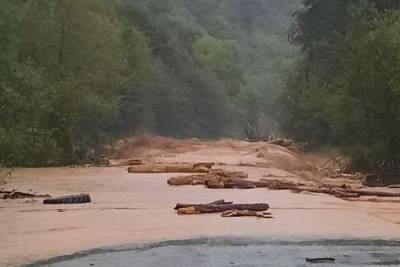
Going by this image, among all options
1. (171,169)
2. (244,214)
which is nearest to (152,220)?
(244,214)

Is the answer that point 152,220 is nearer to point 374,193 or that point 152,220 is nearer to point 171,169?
point 374,193

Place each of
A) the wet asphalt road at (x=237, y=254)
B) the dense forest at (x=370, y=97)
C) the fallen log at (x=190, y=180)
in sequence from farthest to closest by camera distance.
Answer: the dense forest at (x=370, y=97) → the fallen log at (x=190, y=180) → the wet asphalt road at (x=237, y=254)

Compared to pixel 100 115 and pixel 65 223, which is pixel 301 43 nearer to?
pixel 100 115

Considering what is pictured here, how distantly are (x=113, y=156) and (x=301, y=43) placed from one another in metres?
13.5

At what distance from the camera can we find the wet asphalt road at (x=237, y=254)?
12484 mm

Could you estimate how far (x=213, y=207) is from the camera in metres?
18.0

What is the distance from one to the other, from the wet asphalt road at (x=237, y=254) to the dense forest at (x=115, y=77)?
18412 mm

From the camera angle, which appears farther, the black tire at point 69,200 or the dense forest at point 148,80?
the dense forest at point 148,80

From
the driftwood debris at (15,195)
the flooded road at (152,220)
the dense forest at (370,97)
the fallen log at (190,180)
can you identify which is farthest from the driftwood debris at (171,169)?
the driftwood debris at (15,195)

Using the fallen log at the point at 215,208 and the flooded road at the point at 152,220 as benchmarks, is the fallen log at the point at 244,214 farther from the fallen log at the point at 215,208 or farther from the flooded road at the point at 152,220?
the fallen log at the point at 215,208

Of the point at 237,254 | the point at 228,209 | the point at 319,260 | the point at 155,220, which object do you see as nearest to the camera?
the point at 319,260

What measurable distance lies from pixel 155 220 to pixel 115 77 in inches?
1026

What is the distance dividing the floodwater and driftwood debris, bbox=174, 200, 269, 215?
0.79ft

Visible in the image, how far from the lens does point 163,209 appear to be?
18.5m
